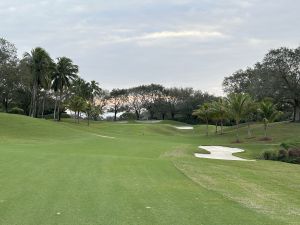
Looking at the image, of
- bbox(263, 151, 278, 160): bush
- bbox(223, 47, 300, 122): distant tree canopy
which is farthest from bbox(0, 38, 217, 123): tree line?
bbox(263, 151, 278, 160): bush

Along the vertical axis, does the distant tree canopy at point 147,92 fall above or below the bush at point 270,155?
above

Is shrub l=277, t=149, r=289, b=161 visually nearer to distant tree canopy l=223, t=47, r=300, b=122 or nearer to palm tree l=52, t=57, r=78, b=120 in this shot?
distant tree canopy l=223, t=47, r=300, b=122

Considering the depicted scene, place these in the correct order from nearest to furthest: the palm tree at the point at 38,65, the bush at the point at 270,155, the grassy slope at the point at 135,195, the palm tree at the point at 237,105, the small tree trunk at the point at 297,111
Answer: the grassy slope at the point at 135,195 < the bush at the point at 270,155 < the palm tree at the point at 237,105 < the small tree trunk at the point at 297,111 < the palm tree at the point at 38,65

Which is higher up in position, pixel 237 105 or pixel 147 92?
pixel 147 92

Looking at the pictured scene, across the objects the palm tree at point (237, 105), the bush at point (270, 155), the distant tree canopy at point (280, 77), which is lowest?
the bush at point (270, 155)

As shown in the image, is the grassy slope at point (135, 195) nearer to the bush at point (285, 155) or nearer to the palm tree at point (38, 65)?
the bush at point (285, 155)

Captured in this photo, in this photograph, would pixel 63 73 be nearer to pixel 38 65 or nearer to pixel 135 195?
pixel 38 65

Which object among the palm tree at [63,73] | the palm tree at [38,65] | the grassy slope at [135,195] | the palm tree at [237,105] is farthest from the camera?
the palm tree at [63,73]

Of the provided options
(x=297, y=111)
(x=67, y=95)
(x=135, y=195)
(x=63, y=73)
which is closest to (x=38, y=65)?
(x=63, y=73)

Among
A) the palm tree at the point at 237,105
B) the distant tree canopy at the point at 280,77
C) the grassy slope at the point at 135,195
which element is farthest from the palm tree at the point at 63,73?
the grassy slope at the point at 135,195

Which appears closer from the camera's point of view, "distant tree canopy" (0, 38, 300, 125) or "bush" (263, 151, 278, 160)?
"bush" (263, 151, 278, 160)

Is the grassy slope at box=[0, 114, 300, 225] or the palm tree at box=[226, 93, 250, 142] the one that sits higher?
the palm tree at box=[226, 93, 250, 142]

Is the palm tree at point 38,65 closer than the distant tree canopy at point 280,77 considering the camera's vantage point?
No

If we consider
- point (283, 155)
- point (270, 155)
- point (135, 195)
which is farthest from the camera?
point (270, 155)
